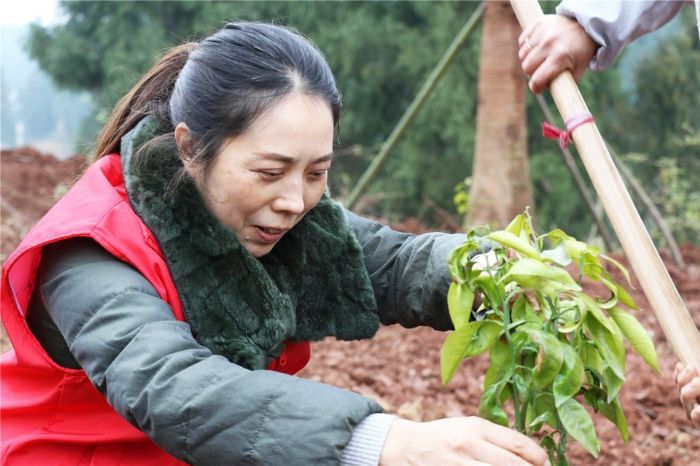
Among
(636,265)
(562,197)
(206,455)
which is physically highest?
(636,265)

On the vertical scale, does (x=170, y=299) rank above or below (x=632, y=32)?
below

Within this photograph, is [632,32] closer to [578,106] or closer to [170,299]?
[578,106]

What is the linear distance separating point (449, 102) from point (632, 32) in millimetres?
11578

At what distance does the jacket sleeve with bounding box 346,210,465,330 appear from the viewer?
2.38 m

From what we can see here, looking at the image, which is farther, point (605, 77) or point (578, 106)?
point (605, 77)

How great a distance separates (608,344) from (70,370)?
1.25m

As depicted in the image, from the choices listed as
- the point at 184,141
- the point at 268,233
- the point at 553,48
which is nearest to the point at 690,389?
the point at 553,48

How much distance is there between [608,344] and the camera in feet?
5.85

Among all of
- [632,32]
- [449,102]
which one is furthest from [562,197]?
[632,32]

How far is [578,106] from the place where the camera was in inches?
91.0

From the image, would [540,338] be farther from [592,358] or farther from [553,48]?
[553,48]

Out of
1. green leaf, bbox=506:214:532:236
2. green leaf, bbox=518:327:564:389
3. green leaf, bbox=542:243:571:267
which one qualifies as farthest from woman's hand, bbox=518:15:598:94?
green leaf, bbox=518:327:564:389

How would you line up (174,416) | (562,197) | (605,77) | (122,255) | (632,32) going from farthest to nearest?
1. (605,77)
2. (562,197)
3. (632,32)
4. (122,255)
5. (174,416)

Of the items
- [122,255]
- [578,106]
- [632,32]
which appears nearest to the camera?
[122,255]
